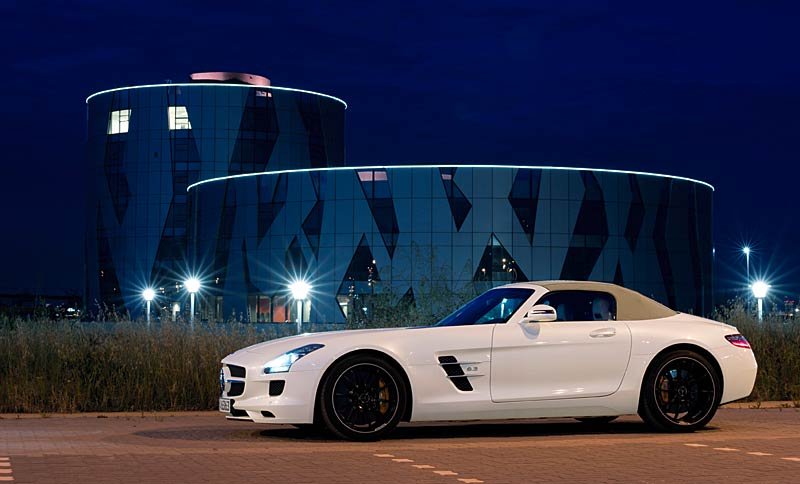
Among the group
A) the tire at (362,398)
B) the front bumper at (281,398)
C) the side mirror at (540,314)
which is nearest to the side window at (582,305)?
the side mirror at (540,314)

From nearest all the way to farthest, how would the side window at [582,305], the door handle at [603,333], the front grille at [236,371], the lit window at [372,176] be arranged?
the front grille at [236,371]
the door handle at [603,333]
the side window at [582,305]
the lit window at [372,176]

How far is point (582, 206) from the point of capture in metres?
72.6

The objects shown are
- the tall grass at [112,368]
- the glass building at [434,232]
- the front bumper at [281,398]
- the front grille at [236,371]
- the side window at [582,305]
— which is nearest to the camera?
the front bumper at [281,398]

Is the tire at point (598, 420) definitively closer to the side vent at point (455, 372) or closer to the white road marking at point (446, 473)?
the side vent at point (455, 372)

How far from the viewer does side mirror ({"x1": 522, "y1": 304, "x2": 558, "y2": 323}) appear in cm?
1249

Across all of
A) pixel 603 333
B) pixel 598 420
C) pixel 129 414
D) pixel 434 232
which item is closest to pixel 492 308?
pixel 603 333

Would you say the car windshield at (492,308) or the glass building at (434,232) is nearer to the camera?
the car windshield at (492,308)

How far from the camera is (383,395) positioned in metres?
12.3

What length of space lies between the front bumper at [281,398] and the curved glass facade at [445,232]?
2109 inches

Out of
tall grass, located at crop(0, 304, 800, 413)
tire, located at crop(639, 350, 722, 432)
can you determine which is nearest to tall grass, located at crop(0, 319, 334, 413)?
tall grass, located at crop(0, 304, 800, 413)

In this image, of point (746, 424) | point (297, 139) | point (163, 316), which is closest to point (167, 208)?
point (297, 139)

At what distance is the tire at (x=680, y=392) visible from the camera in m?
12.9

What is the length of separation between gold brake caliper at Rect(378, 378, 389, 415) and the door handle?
211 centimetres

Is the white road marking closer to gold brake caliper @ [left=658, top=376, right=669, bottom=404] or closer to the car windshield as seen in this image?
the car windshield
